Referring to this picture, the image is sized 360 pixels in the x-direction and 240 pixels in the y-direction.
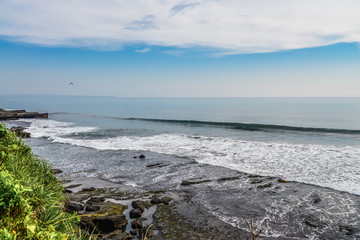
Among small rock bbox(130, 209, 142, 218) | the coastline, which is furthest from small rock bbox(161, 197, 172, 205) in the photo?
small rock bbox(130, 209, 142, 218)

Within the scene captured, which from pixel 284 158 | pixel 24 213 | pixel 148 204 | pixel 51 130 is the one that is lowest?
pixel 148 204

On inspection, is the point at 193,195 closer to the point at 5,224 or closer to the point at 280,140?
the point at 5,224

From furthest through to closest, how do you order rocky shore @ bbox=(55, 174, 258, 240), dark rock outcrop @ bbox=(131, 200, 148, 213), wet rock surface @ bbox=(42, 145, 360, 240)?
dark rock outcrop @ bbox=(131, 200, 148, 213), wet rock surface @ bbox=(42, 145, 360, 240), rocky shore @ bbox=(55, 174, 258, 240)

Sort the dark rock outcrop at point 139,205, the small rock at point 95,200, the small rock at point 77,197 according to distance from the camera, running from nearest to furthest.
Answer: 1. the dark rock outcrop at point 139,205
2. the small rock at point 95,200
3. the small rock at point 77,197

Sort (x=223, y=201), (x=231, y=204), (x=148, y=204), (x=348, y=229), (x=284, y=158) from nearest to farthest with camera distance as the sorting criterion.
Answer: (x=348, y=229), (x=148, y=204), (x=231, y=204), (x=223, y=201), (x=284, y=158)

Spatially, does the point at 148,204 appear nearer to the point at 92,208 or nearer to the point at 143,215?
the point at 143,215

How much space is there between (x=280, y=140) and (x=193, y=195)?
22.7m

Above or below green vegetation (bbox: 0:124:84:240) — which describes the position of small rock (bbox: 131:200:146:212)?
below

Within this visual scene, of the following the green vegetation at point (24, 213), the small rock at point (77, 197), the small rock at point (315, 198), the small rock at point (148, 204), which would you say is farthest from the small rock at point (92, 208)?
the small rock at point (315, 198)

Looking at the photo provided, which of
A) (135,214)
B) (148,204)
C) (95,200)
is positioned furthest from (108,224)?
(95,200)

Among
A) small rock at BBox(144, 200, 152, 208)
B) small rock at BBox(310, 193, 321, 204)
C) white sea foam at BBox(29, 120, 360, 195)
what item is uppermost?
white sea foam at BBox(29, 120, 360, 195)

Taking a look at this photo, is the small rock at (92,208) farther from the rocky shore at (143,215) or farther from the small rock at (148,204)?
the small rock at (148,204)

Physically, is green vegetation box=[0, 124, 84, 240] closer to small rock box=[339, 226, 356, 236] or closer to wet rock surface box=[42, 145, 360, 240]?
wet rock surface box=[42, 145, 360, 240]

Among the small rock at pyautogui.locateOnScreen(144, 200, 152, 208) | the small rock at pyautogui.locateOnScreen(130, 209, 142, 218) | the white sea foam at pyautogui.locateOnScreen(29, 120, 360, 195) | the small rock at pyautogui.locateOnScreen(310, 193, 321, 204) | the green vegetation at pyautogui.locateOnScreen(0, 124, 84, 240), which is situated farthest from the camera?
the white sea foam at pyautogui.locateOnScreen(29, 120, 360, 195)
